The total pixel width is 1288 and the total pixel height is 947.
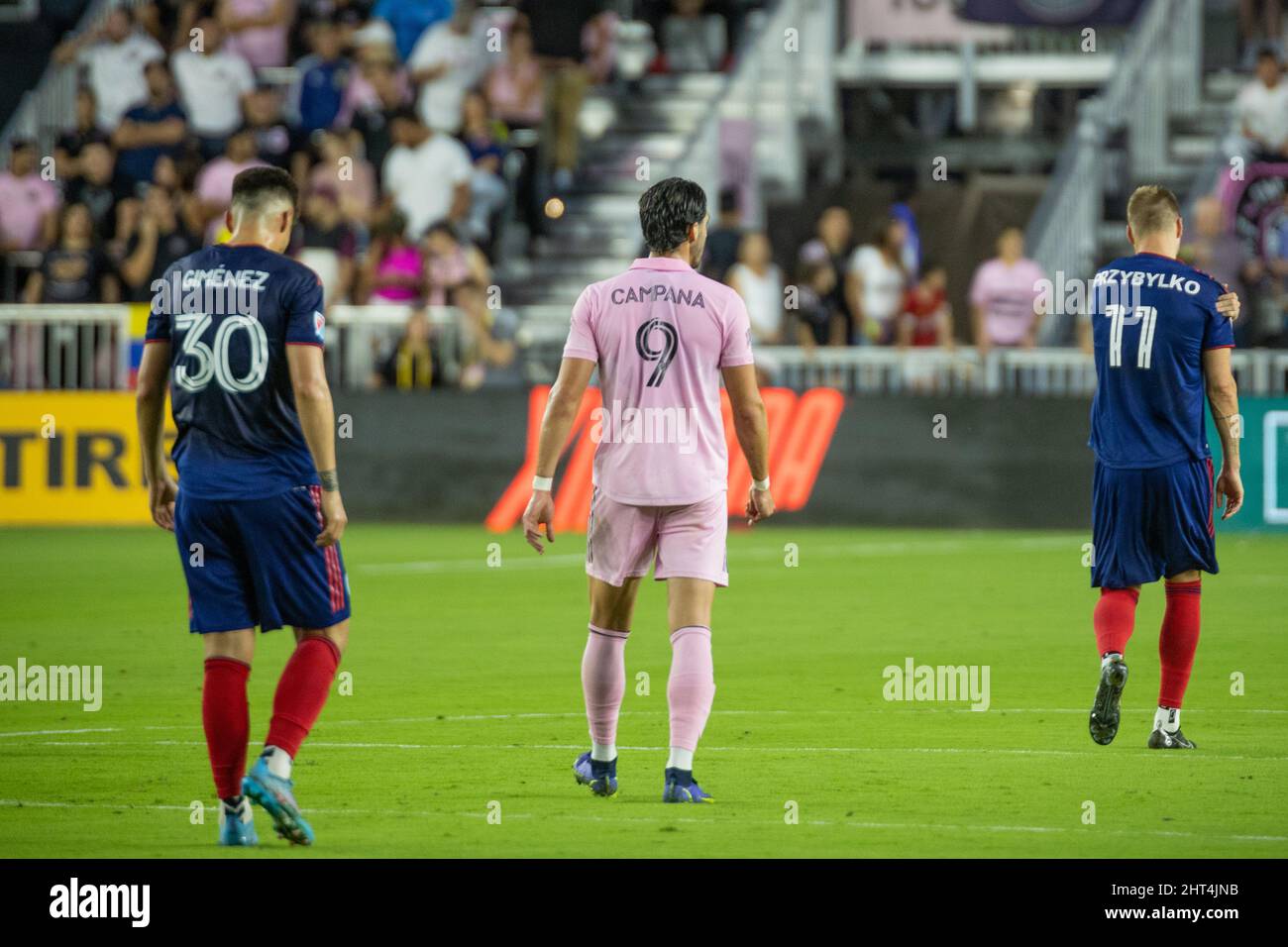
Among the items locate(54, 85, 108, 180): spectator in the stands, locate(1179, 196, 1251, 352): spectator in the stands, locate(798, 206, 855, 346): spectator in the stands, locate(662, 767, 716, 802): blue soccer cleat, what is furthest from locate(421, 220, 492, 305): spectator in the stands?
locate(662, 767, 716, 802): blue soccer cleat

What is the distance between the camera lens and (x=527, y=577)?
18891mm

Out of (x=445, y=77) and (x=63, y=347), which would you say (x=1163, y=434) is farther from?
Answer: (x=445, y=77)

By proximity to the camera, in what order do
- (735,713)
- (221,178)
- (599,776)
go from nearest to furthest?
(599,776) < (735,713) < (221,178)

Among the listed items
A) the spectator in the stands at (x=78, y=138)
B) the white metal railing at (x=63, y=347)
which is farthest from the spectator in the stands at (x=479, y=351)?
the spectator in the stands at (x=78, y=138)

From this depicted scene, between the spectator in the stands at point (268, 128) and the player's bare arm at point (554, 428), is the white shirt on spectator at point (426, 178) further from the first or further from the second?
the player's bare arm at point (554, 428)

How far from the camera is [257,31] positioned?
93.9 feet

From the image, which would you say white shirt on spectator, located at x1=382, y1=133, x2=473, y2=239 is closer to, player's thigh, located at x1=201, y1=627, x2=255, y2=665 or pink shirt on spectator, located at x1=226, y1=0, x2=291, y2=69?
pink shirt on spectator, located at x1=226, y1=0, x2=291, y2=69

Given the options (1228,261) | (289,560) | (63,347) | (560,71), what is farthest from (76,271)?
(289,560)

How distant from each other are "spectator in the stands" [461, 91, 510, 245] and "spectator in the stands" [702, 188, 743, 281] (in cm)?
275

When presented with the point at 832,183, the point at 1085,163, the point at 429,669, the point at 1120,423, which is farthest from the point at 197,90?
the point at 1120,423

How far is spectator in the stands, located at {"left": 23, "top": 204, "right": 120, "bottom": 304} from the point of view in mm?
25062

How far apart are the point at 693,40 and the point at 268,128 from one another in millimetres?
5470

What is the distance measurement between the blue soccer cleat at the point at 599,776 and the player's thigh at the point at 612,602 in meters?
0.52

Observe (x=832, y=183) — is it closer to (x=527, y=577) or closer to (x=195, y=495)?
(x=527, y=577)
